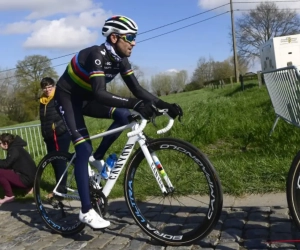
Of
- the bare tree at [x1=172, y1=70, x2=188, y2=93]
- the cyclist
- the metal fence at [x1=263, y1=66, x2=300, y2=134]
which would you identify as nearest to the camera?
the cyclist

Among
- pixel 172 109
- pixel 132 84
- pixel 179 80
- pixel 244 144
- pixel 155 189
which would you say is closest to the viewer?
pixel 172 109

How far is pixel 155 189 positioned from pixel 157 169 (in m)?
0.75

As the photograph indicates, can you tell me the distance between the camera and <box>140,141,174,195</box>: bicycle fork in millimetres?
4199

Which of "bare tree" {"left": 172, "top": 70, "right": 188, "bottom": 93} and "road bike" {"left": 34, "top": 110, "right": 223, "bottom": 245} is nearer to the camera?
"road bike" {"left": 34, "top": 110, "right": 223, "bottom": 245}

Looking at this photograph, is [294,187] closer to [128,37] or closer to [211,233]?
[211,233]

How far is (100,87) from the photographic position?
13.7 ft

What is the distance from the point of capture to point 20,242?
4.96 metres

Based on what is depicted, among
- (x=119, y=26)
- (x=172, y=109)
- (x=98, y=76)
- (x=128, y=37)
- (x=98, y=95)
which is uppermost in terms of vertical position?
(x=119, y=26)

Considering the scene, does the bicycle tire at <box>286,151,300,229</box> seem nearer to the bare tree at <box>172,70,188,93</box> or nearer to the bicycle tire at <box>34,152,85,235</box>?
the bicycle tire at <box>34,152,85,235</box>

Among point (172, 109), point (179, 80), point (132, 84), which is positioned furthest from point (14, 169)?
point (179, 80)

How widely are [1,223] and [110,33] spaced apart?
296 cm

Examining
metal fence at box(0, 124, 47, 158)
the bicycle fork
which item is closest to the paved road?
the bicycle fork

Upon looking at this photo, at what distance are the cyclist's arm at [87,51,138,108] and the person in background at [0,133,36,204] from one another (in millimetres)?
3560

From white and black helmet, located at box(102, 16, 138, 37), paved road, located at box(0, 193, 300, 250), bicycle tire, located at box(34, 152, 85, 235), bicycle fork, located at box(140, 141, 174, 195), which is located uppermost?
white and black helmet, located at box(102, 16, 138, 37)
